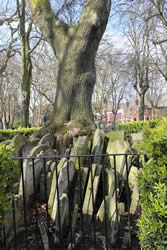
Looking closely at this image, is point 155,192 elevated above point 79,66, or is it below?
below

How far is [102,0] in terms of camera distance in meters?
6.13

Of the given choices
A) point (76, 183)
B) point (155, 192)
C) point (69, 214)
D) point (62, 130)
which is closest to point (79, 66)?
point (62, 130)

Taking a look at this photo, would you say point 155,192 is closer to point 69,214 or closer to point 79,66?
point 69,214

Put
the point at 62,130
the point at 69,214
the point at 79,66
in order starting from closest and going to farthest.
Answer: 1. the point at 69,214
2. the point at 62,130
3. the point at 79,66

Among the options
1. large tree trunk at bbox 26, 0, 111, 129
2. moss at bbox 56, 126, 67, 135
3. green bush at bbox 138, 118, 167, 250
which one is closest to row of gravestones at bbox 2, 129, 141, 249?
green bush at bbox 138, 118, 167, 250

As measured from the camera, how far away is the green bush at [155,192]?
6.22ft

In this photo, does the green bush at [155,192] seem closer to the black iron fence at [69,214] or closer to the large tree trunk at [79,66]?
the black iron fence at [69,214]

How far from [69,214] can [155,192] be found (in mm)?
1387

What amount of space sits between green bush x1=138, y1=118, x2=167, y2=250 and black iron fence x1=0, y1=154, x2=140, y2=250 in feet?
1.92

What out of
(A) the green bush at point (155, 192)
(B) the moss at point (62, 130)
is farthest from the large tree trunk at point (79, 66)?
(A) the green bush at point (155, 192)

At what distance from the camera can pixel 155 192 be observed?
2064 mm

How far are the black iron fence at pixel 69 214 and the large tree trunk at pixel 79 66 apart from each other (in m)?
2.49

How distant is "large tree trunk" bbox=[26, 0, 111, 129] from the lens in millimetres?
5996

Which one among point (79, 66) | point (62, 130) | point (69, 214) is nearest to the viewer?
point (69, 214)
